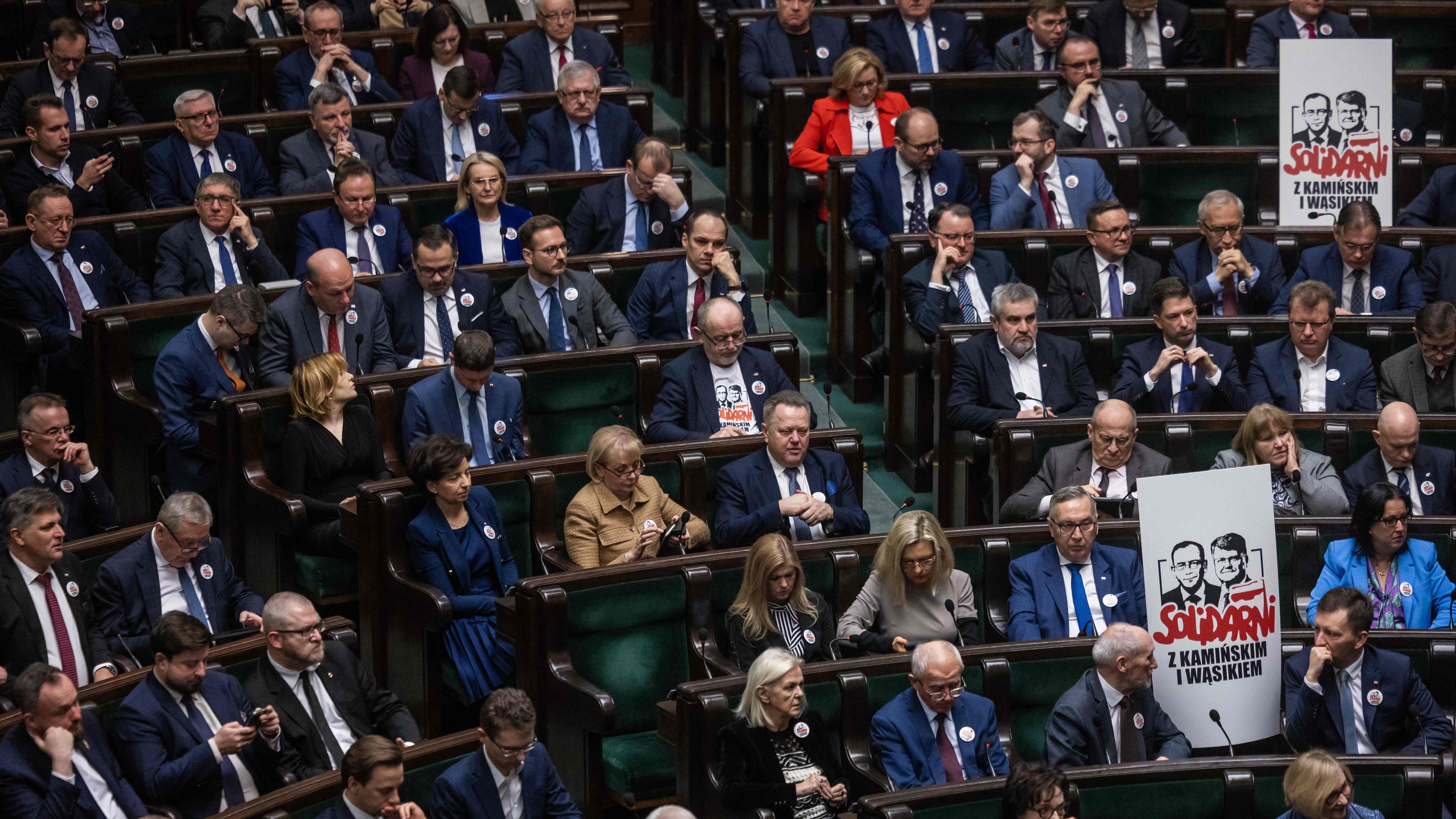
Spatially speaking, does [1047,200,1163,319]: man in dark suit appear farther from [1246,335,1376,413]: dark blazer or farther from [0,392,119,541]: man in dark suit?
[0,392,119,541]: man in dark suit

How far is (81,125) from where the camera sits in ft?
22.5

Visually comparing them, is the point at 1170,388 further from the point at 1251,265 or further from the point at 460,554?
the point at 460,554

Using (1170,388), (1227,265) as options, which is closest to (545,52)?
(1227,265)

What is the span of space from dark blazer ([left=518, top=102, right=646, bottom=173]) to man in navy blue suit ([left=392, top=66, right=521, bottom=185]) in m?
0.07

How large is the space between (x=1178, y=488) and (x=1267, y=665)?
0.51 meters

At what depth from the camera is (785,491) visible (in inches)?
201

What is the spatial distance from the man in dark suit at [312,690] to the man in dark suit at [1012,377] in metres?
2.06

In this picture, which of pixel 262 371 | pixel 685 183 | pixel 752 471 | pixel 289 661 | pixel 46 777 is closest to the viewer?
pixel 46 777

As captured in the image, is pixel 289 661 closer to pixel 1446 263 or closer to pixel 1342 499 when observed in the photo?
pixel 1342 499

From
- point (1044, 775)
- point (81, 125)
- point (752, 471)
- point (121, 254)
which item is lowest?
point (1044, 775)

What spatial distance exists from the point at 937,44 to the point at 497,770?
414 centimetres

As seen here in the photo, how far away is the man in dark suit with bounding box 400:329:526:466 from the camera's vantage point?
203 inches

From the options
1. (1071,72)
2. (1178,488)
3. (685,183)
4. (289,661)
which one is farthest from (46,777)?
(1071,72)

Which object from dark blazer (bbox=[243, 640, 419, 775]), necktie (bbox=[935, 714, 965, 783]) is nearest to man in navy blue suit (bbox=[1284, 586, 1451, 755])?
necktie (bbox=[935, 714, 965, 783])
